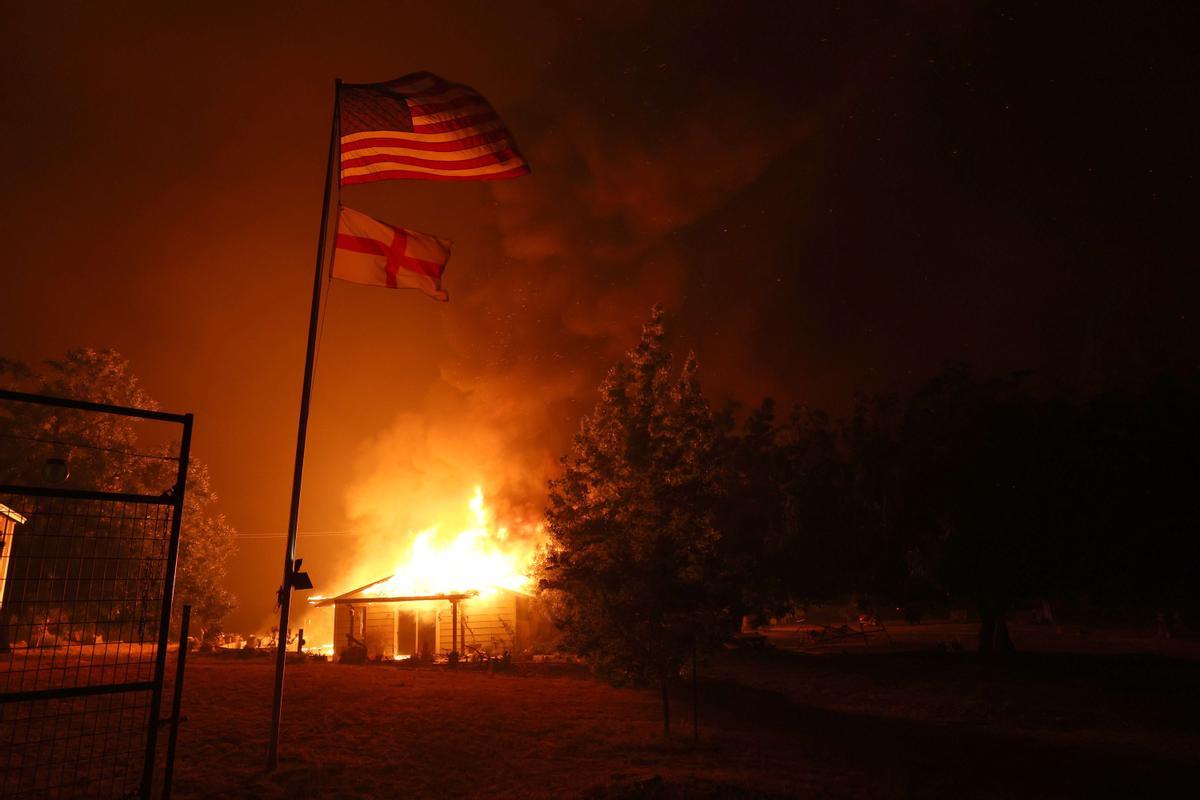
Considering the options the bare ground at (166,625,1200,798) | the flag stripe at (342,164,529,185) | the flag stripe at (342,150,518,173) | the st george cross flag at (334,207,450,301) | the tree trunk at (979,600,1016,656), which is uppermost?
the flag stripe at (342,150,518,173)

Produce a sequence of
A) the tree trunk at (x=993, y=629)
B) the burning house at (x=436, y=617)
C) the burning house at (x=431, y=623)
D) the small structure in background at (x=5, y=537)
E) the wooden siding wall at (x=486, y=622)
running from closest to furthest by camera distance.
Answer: the small structure in background at (x=5, y=537) < the tree trunk at (x=993, y=629) < the burning house at (x=436, y=617) < the burning house at (x=431, y=623) < the wooden siding wall at (x=486, y=622)

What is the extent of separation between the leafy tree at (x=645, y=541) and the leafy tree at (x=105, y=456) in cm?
2482

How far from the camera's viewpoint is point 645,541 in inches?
494

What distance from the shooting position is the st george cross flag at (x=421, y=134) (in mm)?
10930

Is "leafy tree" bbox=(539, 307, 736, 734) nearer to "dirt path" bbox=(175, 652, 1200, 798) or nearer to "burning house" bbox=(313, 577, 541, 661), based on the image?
"dirt path" bbox=(175, 652, 1200, 798)

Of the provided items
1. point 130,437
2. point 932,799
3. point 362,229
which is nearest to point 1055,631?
point 932,799

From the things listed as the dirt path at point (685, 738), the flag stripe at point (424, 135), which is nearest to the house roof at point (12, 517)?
the dirt path at point (685, 738)

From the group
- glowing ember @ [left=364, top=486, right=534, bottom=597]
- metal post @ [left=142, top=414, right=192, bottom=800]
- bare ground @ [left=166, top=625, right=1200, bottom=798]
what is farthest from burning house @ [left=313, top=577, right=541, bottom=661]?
metal post @ [left=142, top=414, right=192, bottom=800]

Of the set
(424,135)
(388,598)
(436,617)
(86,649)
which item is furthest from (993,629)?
(86,649)

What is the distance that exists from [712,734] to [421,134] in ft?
38.1

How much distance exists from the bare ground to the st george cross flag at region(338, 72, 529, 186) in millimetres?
8541

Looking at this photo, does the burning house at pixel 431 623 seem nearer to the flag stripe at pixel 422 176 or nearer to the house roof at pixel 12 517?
the house roof at pixel 12 517

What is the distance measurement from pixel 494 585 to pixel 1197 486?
2516 cm

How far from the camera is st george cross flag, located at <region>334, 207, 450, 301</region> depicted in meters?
11.0
